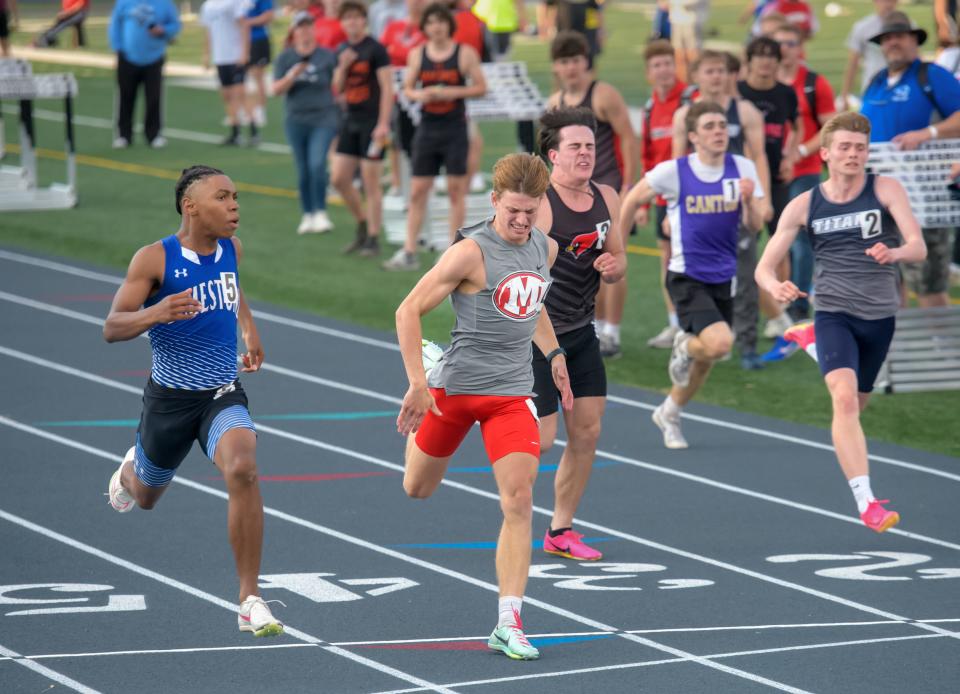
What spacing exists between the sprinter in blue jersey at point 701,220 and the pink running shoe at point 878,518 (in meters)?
2.03

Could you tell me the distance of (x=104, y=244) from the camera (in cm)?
1736

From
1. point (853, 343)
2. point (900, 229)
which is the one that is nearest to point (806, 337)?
point (853, 343)

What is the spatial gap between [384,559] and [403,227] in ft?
31.5

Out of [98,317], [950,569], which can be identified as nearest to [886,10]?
[98,317]

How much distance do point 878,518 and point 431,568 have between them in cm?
221

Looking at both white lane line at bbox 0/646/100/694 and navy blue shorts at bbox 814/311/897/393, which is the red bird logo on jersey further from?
white lane line at bbox 0/646/100/694

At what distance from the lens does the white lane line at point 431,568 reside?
21.8 feet

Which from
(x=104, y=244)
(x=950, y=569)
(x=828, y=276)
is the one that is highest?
(x=828, y=276)

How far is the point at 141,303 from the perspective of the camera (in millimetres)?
6926

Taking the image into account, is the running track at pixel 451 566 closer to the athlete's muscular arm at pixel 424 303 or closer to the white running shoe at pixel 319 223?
the athlete's muscular arm at pixel 424 303

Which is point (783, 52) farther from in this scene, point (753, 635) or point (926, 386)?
point (753, 635)

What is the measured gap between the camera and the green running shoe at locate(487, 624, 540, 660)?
6.69m

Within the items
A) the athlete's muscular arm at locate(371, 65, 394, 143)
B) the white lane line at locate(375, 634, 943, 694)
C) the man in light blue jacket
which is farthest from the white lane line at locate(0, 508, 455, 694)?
the man in light blue jacket

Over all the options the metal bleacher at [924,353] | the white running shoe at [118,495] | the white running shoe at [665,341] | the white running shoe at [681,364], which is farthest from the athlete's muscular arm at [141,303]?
the white running shoe at [665,341]
